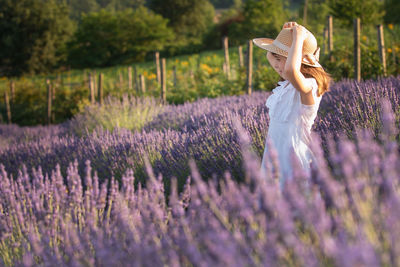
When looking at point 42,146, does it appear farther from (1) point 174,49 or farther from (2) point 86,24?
(2) point 86,24

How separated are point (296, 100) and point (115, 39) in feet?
→ 109

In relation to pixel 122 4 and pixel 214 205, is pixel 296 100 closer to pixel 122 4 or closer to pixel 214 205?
pixel 214 205

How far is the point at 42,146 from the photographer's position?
4.84 metres

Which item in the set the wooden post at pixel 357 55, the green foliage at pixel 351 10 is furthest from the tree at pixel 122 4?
the wooden post at pixel 357 55

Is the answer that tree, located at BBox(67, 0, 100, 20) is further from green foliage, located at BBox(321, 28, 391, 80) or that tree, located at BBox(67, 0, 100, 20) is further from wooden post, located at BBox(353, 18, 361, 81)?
wooden post, located at BBox(353, 18, 361, 81)

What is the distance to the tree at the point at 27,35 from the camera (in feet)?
96.6

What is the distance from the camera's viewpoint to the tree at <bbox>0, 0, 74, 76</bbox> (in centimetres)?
2945

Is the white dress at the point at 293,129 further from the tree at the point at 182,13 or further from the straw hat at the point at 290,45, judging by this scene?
the tree at the point at 182,13

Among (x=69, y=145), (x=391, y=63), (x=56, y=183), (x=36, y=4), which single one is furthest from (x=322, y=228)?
(x=36, y=4)

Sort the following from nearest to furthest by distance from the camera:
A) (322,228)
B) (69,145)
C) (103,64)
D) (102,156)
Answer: (322,228)
(102,156)
(69,145)
(103,64)

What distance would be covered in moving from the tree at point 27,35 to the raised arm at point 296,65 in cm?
3095

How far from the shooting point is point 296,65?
1879 mm

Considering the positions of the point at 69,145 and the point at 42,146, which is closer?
the point at 69,145

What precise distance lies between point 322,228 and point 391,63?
22.1ft
